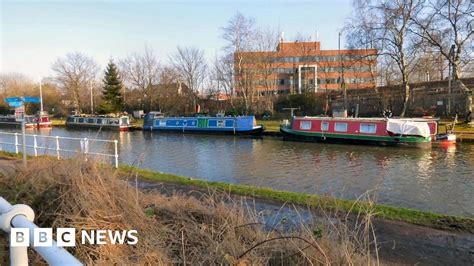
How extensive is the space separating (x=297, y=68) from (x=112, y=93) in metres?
37.9

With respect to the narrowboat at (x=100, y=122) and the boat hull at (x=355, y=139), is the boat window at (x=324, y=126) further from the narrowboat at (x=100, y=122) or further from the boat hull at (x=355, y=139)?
the narrowboat at (x=100, y=122)

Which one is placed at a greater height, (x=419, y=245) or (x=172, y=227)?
(x=172, y=227)

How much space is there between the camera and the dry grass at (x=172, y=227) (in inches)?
142

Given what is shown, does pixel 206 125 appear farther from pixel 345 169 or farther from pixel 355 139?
pixel 345 169

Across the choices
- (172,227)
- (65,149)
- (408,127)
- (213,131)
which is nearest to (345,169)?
(408,127)

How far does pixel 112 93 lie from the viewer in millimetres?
66562

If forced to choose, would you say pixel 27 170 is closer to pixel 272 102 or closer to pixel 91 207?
pixel 91 207

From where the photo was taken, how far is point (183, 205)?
17.1 feet

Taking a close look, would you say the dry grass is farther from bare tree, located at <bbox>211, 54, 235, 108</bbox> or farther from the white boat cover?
bare tree, located at <bbox>211, 54, 235, 108</bbox>

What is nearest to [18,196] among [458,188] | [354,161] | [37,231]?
[37,231]

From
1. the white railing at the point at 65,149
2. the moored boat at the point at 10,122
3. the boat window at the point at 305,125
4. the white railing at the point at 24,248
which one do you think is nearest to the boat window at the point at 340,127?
the boat window at the point at 305,125

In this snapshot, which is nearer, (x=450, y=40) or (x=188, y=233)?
(x=188, y=233)

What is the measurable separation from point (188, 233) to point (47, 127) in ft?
199

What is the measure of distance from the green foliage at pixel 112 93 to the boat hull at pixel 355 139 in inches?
1599
